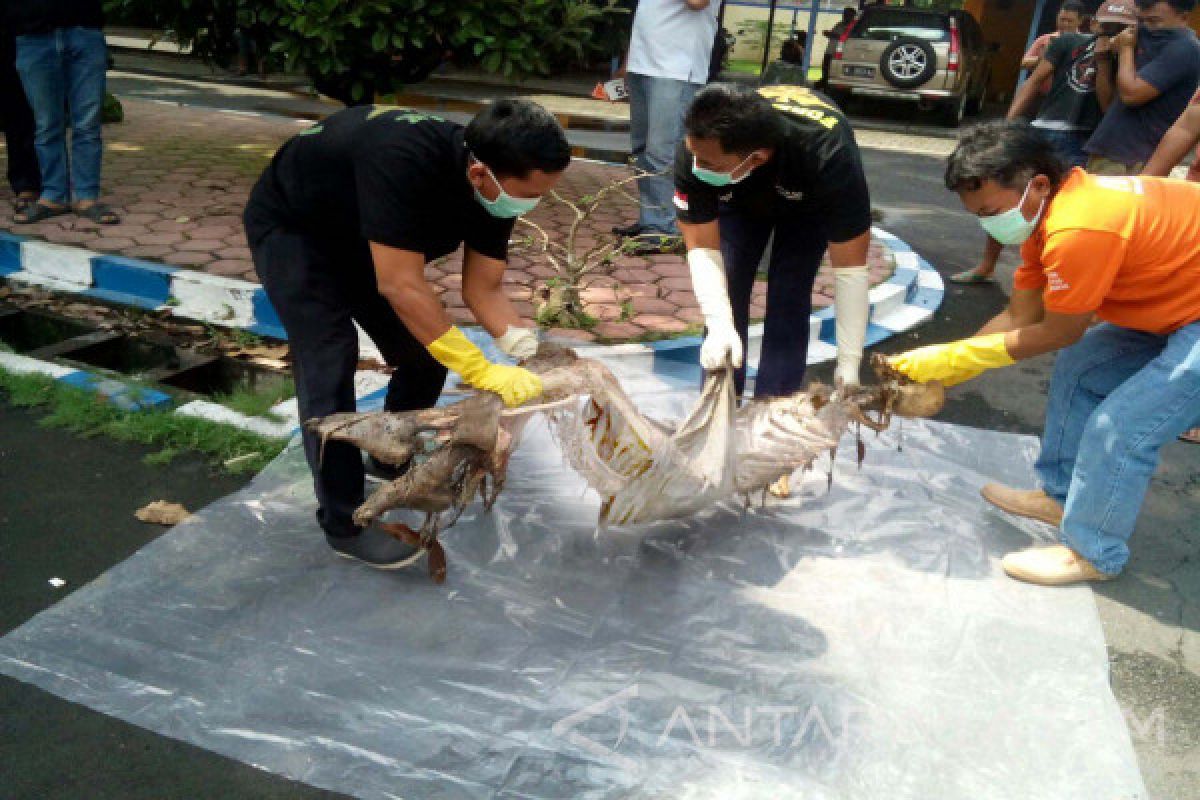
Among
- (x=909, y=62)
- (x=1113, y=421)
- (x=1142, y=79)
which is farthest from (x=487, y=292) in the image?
(x=909, y=62)

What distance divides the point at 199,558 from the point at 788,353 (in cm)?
194

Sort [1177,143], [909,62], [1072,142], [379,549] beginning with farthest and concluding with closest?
[909,62]
[1072,142]
[1177,143]
[379,549]

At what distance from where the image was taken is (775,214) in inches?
112

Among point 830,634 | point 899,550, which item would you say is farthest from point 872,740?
point 899,550

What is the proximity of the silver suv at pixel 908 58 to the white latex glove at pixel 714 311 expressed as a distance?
445 inches

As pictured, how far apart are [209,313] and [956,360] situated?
325 cm

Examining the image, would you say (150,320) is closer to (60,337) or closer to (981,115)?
(60,337)

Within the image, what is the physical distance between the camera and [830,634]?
237 centimetres

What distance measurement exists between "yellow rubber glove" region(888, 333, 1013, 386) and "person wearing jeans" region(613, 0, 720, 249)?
242 cm

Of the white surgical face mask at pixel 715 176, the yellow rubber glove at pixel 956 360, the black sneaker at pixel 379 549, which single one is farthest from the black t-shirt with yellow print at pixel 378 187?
the yellow rubber glove at pixel 956 360

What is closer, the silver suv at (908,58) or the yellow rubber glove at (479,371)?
the yellow rubber glove at (479,371)

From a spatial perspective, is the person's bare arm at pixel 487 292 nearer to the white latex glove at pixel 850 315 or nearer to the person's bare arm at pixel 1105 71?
the white latex glove at pixel 850 315

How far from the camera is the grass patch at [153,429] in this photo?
3088 millimetres

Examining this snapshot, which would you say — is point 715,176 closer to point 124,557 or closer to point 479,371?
point 479,371
